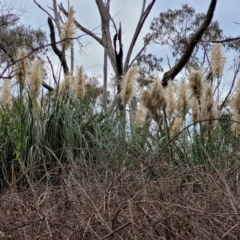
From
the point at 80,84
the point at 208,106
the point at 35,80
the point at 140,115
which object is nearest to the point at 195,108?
the point at 208,106

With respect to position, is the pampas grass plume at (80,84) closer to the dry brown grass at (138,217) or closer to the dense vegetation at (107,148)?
the dense vegetation at (107,148)

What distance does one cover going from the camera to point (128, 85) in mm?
4617

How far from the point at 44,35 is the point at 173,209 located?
1298cm

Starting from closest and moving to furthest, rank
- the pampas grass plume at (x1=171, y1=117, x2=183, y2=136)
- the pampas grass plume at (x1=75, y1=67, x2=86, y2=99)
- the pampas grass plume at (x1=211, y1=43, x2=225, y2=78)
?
1. the pampas grass plume at (x1=171, y1=117, x2=183, y2=136)
2. the pampas grass plume at (x1=211, y1=43, x2=225, y2=78)
3. the pampas grass plume at (x1=75, y1=67, x2=86, y2=99)

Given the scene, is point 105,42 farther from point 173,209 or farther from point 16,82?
point 173,209

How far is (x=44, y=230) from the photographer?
178 centimetres

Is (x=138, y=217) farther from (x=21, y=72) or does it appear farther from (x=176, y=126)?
(x=21, y=72)

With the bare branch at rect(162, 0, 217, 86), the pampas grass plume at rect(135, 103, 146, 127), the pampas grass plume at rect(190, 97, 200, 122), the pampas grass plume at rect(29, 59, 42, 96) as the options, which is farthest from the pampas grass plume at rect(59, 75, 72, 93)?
the bare branch at rect(162, 0, 217, 86)

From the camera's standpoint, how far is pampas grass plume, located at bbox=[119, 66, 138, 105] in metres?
4.55

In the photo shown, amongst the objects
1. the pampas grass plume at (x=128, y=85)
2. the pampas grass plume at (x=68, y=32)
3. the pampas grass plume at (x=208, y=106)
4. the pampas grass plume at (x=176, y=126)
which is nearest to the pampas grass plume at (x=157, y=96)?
the pampas grass plume at (x=176, y=126)

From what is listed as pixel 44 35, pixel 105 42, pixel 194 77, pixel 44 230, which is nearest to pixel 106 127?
pixel 194 77

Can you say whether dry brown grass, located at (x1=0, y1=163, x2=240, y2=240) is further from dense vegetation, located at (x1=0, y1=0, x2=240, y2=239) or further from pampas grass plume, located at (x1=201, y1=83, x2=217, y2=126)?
pampas grass plume, located at (x1=201, y1=83, x2=217, y2=126)

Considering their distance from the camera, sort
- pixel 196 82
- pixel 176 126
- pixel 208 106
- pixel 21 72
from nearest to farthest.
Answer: pixel 208 106, pixel 196 82, pixel 176 126, pixel 21 72

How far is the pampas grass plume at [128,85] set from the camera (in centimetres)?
455
